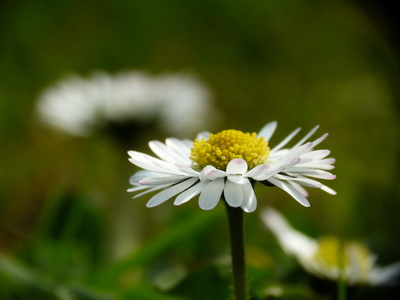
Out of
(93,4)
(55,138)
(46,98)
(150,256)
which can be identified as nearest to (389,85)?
(150,256)

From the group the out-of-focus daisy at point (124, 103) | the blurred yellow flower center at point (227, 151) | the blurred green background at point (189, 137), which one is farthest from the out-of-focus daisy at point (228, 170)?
the out-of-focus daisy at point (124, 103)

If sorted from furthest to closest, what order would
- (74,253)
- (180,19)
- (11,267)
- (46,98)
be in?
(180,19)
(46,98)
(74,253)
(11,267)

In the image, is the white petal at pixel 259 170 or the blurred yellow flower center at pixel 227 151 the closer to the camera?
the white petal at pixel 259 170

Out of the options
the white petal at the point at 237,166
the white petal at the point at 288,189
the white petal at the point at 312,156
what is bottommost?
the white petal at the point at 288,189

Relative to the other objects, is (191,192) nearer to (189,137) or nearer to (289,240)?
(289,240)

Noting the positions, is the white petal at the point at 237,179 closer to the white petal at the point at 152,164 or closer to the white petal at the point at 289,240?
the white petal at the point at 152,164

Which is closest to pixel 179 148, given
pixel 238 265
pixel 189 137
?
pixel 238 265

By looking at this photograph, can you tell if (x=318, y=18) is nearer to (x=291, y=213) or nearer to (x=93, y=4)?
(x=93, y=4)
